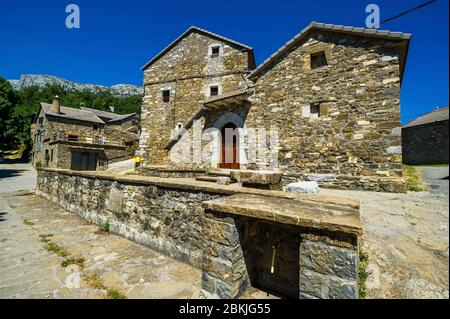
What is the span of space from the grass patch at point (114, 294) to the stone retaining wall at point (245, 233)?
3.44 feet

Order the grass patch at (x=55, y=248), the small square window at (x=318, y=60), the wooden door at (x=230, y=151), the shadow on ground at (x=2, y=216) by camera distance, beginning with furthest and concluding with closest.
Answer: the wooden door at (x=230, y=151) → the small square window at (x=318, y=60) → the shadow on ground at (x=2, y=216) → the grass patch at (x=55, y=248)

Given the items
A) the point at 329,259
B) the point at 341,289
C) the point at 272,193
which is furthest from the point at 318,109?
the point at 341,289

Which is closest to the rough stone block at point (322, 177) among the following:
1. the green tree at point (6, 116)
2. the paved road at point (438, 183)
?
the paved road at point (438, 183)

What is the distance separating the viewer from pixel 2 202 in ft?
28.0

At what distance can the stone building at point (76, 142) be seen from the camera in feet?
61.8

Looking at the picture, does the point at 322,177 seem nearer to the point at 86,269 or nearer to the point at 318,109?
the point at 318,109

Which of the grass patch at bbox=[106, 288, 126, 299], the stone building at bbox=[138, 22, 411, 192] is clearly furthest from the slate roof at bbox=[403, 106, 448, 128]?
the grass patch at bbox=[106, 288, 126, 299]

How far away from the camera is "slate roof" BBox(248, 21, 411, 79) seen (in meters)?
6.43

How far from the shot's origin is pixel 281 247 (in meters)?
2.70

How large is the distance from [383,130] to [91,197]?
8.93 meters

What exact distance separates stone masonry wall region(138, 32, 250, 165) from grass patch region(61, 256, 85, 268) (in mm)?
11790

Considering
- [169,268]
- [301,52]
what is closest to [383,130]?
[301,52]

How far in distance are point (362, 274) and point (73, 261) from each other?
4.17 metres

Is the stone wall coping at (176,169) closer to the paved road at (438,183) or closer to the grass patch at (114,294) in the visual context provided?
the grass patch at (114,294)
